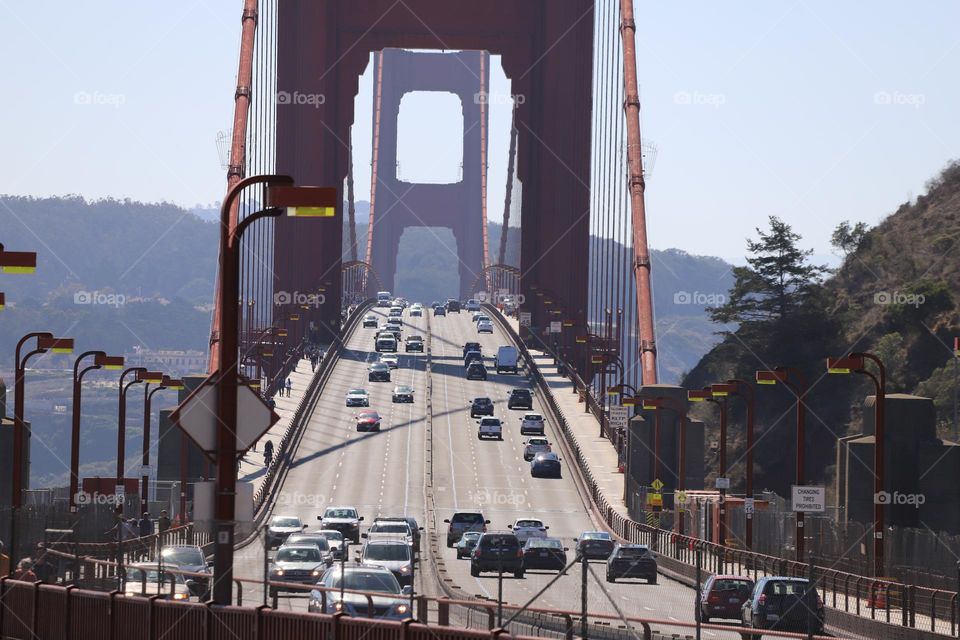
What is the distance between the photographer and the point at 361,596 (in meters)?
25.1

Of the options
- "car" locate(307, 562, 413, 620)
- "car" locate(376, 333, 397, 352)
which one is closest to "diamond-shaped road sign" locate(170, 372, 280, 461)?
"car" locate(307, 562, 413, 620)

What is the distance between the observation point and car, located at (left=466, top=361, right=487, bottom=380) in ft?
387

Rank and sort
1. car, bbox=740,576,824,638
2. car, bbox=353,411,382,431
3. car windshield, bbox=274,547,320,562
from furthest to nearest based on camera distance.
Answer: car, bbox=353,411,382,431 → car windshield, bbox=274,547,320,562 → car, bbox=740,576,824,638

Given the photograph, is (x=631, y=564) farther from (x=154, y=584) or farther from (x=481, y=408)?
(x=481, y=408)

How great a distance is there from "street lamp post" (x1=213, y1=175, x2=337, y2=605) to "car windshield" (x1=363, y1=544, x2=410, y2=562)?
17953 mm

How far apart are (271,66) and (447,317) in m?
60.3

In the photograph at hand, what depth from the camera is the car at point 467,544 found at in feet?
161

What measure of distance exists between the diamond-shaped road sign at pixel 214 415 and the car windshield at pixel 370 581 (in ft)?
32.4

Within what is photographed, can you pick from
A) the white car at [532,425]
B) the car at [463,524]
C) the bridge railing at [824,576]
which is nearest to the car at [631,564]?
the bridge railing at [824,576]

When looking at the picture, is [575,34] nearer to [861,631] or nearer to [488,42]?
[488,42]

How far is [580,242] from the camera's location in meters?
126

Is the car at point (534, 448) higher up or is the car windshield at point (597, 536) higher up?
the car at point (534, 448)

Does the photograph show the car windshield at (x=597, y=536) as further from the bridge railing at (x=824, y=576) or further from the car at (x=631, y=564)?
the car at (x=631, y=564)

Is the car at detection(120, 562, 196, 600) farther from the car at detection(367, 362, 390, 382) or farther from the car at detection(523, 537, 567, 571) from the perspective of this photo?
the car at detection(367, 362, 390, 382)
